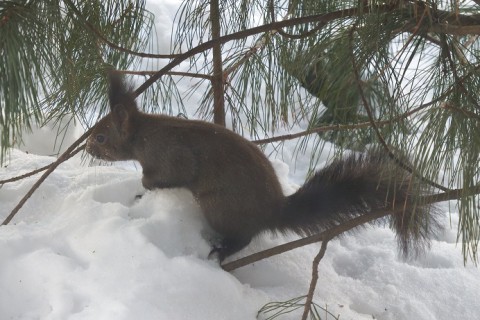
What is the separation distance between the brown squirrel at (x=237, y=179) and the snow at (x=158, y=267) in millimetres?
52

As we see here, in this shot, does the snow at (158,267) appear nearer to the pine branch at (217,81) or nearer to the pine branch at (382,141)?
the pine branch at (382,141)

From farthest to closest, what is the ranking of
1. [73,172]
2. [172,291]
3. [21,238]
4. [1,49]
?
[73,172] < [21,238] < [172,291] < [1,49]

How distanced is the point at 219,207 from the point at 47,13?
1.79 ft

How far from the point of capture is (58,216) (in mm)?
1234

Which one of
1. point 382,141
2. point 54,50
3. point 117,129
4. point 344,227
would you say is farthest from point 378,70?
point 117,129

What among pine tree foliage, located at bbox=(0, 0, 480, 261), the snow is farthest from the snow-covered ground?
pine tree foliage, located at bbox=(0, 0, 480, 261)

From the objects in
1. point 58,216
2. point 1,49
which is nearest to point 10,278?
point 58,216

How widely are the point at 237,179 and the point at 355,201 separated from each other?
27cm

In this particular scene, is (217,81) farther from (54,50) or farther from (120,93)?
(54,50)

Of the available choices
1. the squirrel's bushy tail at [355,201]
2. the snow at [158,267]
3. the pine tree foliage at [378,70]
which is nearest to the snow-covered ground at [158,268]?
the snow at [158,267]

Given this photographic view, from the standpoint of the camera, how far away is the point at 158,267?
102cm

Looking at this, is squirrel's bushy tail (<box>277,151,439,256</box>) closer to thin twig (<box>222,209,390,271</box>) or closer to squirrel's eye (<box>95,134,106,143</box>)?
thin twig (<box>222,209,390,271</box>)

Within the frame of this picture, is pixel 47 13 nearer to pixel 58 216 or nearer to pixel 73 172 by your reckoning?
pixel 58 216

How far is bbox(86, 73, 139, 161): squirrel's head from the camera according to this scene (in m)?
1.40
